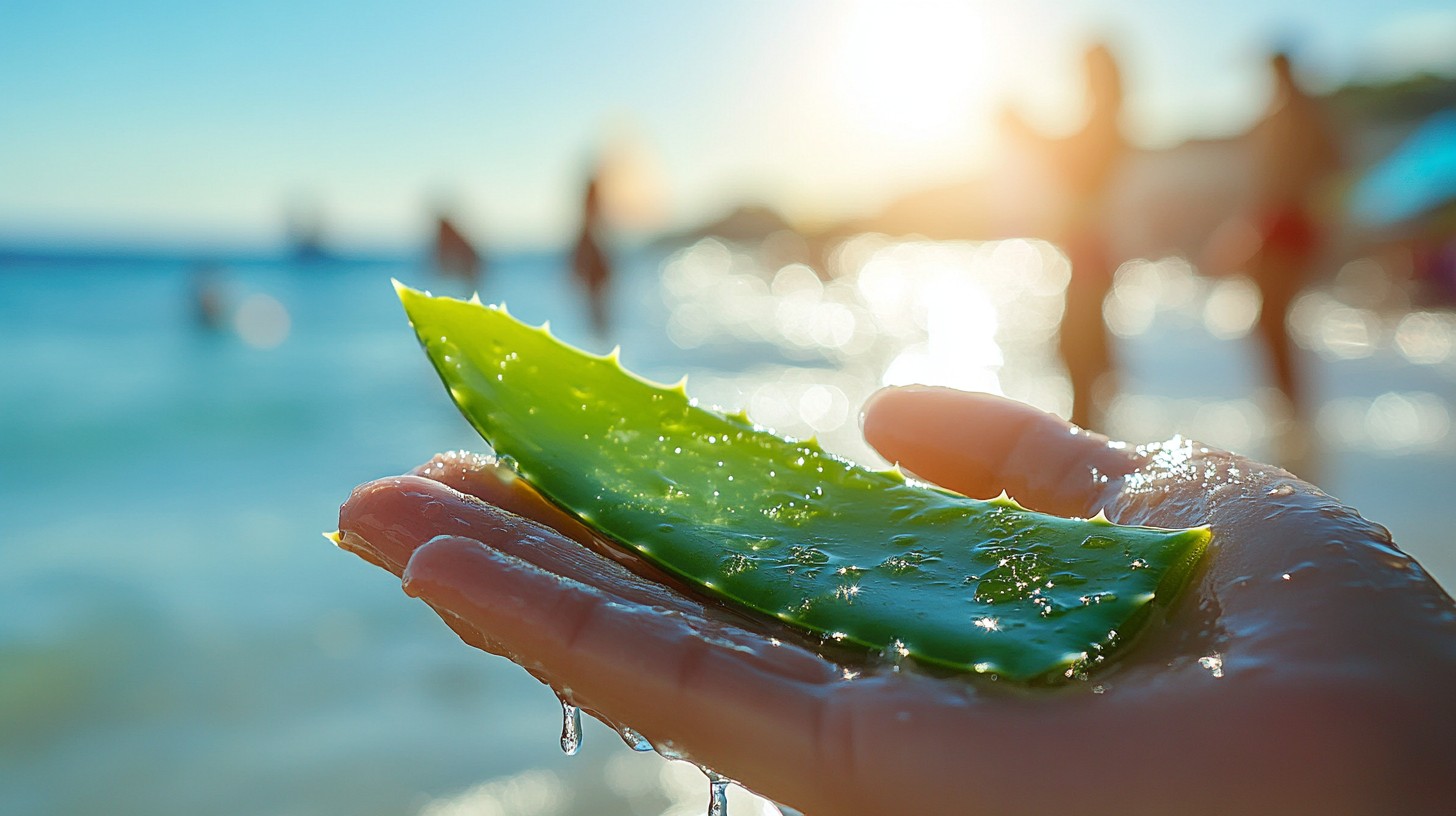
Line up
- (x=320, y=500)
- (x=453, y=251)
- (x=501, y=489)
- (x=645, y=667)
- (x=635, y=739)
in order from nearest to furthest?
(x=645, y=667), (x=635, y=739), (x=501, y=489), (x=320, y=500), (x=453, y=251)

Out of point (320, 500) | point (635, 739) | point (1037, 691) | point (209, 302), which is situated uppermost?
point (1037, 691)

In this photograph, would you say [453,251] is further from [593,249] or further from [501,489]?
[501,489]

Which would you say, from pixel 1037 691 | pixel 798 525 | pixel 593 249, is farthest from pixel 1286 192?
pixel 593 249

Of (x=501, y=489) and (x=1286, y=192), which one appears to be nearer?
(x=501, y=489)

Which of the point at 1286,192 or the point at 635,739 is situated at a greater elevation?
the point at 1286,192

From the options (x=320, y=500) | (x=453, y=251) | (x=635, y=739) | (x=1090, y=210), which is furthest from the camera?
(x=453, y=251)

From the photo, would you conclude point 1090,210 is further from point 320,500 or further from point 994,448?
point 320,500

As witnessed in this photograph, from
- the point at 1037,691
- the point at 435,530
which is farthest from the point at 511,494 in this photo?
the point at 1037,691

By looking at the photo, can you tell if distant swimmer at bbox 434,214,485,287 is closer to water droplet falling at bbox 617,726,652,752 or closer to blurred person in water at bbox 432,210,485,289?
blurred person in water at bbox 432,210,485,289
